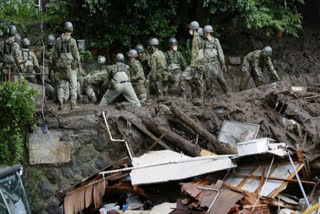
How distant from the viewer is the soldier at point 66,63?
48.5 ft

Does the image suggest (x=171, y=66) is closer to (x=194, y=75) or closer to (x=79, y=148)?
(x=194, y=75)

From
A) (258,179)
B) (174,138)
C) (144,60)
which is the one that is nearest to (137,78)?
(144,60)

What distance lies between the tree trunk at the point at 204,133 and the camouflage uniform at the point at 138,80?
251 centimetres

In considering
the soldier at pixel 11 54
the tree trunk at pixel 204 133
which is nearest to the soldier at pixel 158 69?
the tree trunk at pixel 204 133

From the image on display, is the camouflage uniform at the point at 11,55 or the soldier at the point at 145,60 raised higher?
the camouflage uniform at the point at 11,55

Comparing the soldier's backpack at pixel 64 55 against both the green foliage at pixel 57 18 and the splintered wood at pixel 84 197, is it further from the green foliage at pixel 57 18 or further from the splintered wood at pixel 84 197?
the green foliage at pixel 57 18

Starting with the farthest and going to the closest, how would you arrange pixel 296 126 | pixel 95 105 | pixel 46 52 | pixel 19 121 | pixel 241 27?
pixel 241 27, pixel 46 52, pixel 95 105, pixel 296 126, pixel 19 121

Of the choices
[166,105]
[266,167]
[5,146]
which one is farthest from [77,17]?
[266,167]

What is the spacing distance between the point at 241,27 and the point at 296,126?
26.7ft

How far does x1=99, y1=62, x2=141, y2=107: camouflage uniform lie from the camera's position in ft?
51.2

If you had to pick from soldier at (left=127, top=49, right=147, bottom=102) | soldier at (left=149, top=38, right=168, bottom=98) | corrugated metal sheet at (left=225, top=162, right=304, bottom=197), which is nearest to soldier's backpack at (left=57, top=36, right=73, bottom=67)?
soldier at (left=127, top=49, right=147, bottom=102)

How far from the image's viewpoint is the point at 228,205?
35.9ft

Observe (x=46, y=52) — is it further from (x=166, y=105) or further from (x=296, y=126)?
(x=296, y=126)

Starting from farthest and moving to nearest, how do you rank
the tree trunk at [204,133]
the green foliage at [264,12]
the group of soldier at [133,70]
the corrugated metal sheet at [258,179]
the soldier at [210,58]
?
the green foliage at [264,12] < the soldier at [210,58] < the group of soldier at [133,70] < the tree trunk at [204,133] < the corrugated metal sheet at [258,179]
